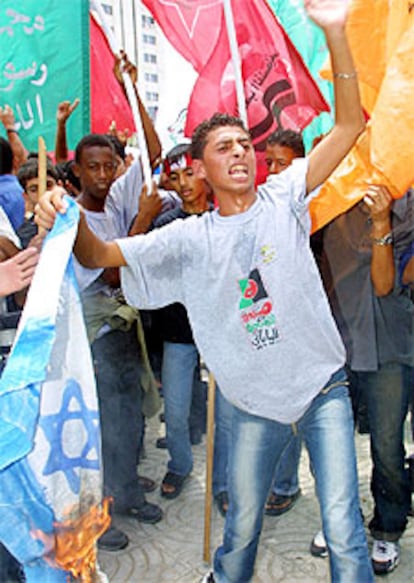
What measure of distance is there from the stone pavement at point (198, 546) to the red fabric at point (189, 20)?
2354 mm

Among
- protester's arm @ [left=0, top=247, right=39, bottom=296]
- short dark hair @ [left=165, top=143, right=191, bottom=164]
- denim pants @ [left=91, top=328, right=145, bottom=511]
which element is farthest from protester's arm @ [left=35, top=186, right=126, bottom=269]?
short dark hair @ [left=165, top=143, right=191, bottom=164]

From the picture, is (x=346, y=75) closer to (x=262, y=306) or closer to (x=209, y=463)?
(x=262, y=306)

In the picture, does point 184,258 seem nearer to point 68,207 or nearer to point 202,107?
point 68,207

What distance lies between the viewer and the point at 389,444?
9.24ft

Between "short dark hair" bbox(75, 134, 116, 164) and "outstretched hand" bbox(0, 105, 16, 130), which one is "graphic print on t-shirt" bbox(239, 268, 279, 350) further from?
"outstretched hand" bbox(0, 105, 16, 130)

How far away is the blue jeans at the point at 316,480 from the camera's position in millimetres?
2154

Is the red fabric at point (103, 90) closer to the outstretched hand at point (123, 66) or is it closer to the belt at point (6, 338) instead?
the outstretched hand at point (123, 66)

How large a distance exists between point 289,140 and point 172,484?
188cm

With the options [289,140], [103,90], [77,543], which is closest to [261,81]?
[289,140]

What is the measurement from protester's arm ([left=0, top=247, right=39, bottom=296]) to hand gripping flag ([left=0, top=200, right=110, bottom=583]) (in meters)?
0.17

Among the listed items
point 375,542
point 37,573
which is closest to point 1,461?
point 37,573

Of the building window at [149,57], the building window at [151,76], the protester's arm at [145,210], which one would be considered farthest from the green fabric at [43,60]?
the building window at [149,57]

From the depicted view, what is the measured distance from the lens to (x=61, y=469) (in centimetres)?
201

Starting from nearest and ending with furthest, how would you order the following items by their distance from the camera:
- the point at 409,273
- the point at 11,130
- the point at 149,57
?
the point at 409,273, the point at 11,130, the point at 149,57
